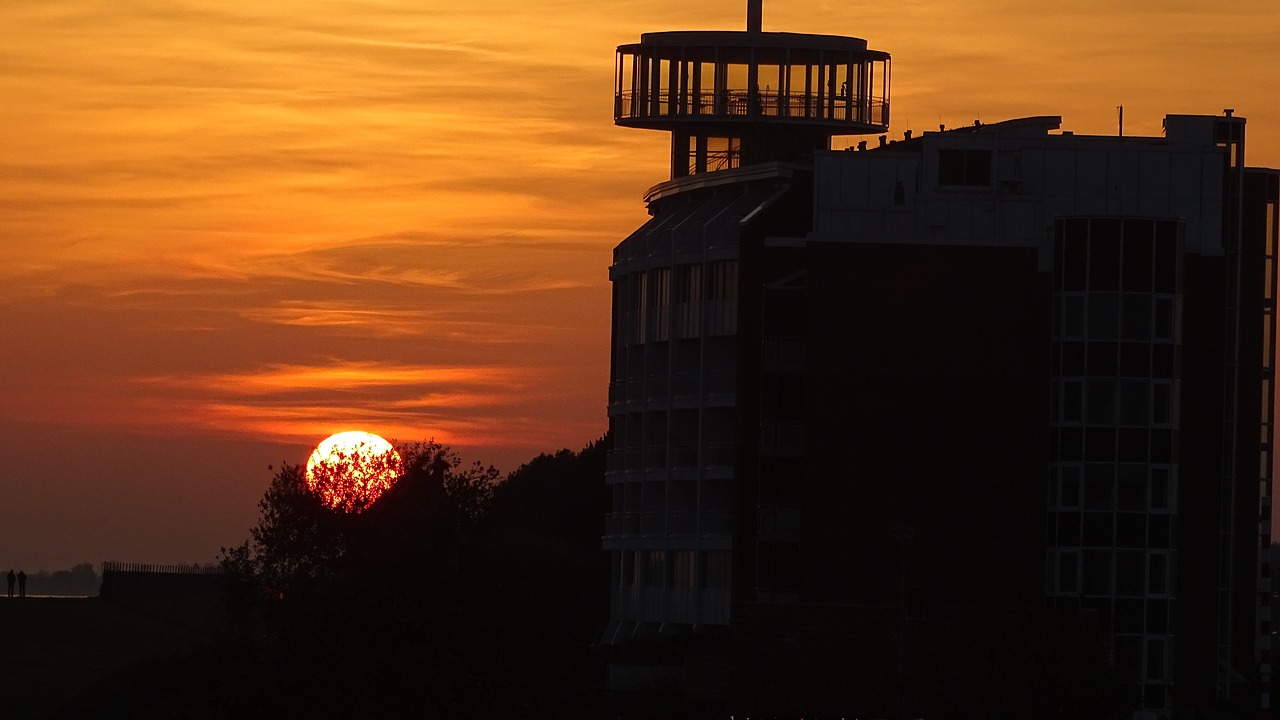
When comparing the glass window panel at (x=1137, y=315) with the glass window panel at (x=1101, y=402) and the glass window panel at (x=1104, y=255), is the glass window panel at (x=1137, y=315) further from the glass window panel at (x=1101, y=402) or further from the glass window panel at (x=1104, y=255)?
the glass window panel at (x=1101, y=402)

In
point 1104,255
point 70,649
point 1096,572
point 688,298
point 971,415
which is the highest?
point 1104,255

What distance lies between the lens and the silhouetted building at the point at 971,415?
3487 inches

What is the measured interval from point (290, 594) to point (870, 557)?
2731 centimetres

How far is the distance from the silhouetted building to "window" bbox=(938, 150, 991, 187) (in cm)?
12

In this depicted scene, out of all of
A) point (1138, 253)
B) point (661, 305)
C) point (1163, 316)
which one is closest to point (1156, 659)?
point (1163, 316)

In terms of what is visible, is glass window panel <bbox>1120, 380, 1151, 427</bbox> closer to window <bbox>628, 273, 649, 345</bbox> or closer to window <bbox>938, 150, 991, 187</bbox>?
window <bbox>938, 150, 991, 187</bbox>

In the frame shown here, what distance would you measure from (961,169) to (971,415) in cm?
1106

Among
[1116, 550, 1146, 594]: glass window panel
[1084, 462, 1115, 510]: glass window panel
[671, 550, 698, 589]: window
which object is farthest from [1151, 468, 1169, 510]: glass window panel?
[671, 550, 698, 589]: window

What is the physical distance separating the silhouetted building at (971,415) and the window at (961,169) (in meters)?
0.12

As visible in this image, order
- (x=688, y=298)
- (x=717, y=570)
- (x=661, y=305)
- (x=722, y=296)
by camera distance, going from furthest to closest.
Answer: (x=661, y=305), (x=688, y=298), (x=722, y=296), (x=717, y=570)

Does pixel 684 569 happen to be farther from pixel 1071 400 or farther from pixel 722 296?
pixel 1071 400

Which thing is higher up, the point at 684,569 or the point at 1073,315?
the point at 1073,315

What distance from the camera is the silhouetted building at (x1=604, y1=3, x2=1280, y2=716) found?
88562mm

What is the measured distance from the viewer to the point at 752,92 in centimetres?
11131
